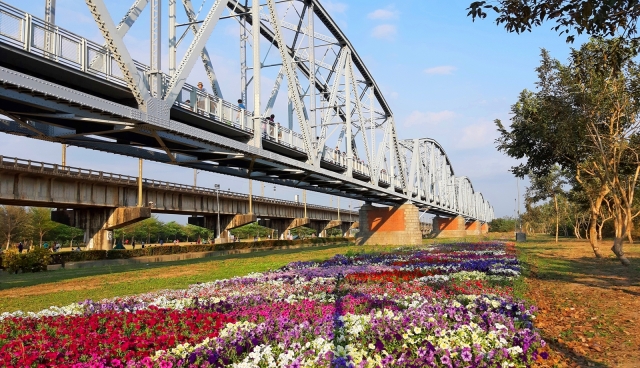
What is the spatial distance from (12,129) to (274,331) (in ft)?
55.8

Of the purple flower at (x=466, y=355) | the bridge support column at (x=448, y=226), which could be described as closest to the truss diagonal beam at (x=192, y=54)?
the purple flower at (x=466, y=355)

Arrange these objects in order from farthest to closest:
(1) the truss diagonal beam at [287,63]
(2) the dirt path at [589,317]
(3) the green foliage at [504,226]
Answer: (3) the green foliage at [504,226] → (1) the truss diagonal beam at [287,63] → (2) the dirt path at [589,317]

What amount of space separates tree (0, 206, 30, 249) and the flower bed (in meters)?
70.7

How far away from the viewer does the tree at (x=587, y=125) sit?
19.2 metres

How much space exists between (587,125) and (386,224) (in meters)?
36.3

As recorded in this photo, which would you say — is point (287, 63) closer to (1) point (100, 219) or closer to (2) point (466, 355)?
(2) point (466, 355)

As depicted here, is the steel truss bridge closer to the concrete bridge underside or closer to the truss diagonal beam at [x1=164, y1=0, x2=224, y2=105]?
the truss diagonal beam at [x1=164, y1=0, x2=224, y2=105]

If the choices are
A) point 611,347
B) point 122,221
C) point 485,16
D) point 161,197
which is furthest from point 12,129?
point 161,197

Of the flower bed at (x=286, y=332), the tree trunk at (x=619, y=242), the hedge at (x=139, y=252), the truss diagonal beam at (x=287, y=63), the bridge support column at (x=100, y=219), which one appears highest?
the truss diagonal beam at (x=287, y=63)

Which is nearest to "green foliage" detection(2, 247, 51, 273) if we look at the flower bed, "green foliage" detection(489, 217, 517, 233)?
the flower bed

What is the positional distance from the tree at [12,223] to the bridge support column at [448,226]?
241 feet

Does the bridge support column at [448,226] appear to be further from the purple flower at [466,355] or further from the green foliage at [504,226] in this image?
the purple flower at [466,355]

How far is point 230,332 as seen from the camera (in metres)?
6.97

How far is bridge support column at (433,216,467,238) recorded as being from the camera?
99500mm
